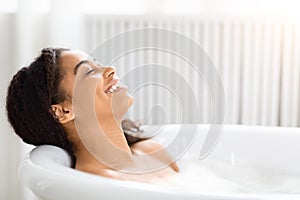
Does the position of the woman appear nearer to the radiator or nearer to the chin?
the chin

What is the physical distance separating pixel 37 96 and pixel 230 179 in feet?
2.25

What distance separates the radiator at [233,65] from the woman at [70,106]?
97cm

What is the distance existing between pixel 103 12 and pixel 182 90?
47cm

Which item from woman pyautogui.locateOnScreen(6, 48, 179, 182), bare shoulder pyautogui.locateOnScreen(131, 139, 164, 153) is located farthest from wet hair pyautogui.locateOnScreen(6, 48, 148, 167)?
bare shoulder pyautogui.locateOnScreen(131, 139, 164, 153)

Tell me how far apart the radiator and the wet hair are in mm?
1013

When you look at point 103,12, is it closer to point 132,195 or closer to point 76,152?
point 76,152

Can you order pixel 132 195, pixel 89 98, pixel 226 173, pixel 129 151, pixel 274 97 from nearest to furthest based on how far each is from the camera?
pixel 132 195 < pixel 89 98 < pixel 129 151 < pixel 226 173 < pixel 274 97

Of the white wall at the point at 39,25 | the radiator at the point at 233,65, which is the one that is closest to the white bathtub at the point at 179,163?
the radiator at the point at 233,65

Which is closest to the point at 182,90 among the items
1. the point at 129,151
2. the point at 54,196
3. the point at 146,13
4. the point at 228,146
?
the point at 146,13

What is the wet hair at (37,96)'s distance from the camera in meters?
1.43

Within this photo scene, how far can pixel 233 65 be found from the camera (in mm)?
2443

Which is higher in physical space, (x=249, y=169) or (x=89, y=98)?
(x=89, y=98)

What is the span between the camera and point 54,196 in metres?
1.21

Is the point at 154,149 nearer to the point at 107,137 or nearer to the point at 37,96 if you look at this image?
the point at 107,137
